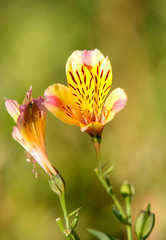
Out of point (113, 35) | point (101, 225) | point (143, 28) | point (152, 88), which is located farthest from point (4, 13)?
point (101, 225)

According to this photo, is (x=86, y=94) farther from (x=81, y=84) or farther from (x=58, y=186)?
(x=58, y=186)

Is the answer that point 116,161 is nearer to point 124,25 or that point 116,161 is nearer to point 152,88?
point 152,88

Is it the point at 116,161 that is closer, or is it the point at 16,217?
the point at 16,217

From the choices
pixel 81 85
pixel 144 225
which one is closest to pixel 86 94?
pixel 81 85

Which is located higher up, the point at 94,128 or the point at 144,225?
the point at 94,128

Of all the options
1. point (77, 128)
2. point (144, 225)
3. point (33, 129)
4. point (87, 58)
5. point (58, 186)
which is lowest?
point (144, 225)

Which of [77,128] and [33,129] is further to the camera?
[77,128]
